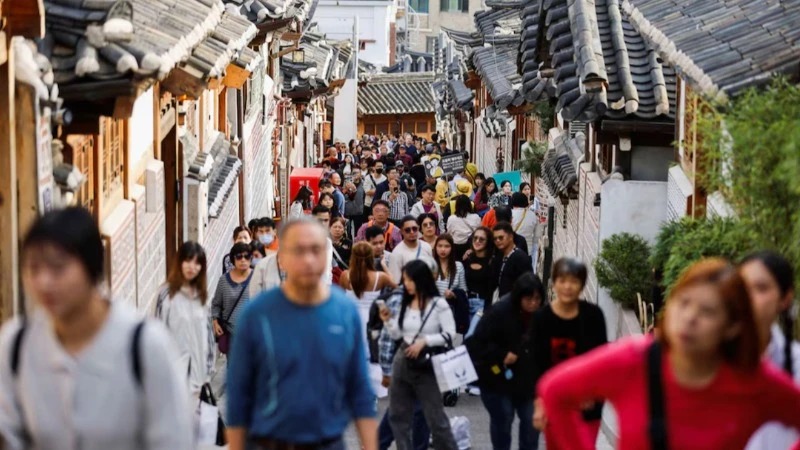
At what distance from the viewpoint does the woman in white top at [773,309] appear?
710 centimetres

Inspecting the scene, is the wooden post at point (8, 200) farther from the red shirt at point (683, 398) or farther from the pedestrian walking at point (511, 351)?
the red shirt at point (683, 398)

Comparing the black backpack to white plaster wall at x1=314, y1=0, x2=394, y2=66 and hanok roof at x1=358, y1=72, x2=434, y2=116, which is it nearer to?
hanok roof at x1=358, y1=72, x2=434, y2=116

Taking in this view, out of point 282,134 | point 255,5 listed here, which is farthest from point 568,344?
point 282,134

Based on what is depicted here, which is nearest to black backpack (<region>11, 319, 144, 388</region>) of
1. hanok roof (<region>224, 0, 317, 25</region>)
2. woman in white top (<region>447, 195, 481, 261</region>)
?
woman in white top (<region>447, 195, 481, 261</region>)

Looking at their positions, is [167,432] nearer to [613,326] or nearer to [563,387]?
[563,387]

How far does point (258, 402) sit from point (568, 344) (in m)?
3.08

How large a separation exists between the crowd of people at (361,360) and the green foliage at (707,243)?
114 centimetres

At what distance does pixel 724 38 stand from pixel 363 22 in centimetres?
6774

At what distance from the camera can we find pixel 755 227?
9719mm

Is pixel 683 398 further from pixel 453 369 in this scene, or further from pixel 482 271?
pixel 482 271

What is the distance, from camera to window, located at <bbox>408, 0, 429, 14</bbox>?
93188 millimetres

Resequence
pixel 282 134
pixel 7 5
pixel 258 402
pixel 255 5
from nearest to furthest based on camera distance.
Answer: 1. pixel 258 402
2. pixel 7 5
3. pixel 255 5
4. pixel 282 134

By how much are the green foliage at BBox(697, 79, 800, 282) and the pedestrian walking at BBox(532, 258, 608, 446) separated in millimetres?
1076

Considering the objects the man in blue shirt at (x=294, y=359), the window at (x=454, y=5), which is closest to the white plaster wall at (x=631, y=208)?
the man in blue shirt at (x=294, y=359)
